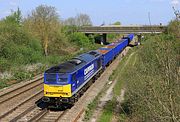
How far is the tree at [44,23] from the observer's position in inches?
2226

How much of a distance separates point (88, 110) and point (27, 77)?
1587 centimetres

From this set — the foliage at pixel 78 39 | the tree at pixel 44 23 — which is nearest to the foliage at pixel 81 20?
the foliage at pixel 78 39

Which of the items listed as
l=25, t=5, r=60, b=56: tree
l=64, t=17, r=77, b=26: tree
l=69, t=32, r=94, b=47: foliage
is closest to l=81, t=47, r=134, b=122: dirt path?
l=25, t=5, r=60, b=56: tree

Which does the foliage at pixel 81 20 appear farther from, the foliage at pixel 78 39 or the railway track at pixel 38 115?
the railway track at pixel 38 115

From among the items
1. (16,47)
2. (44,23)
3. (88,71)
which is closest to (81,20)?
(44,23)

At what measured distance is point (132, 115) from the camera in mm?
17906

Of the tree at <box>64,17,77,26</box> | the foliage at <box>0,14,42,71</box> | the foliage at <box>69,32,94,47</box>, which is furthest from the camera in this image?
the tree at <box>64,17,77,26</box>

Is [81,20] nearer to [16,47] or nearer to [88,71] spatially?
[16,47]

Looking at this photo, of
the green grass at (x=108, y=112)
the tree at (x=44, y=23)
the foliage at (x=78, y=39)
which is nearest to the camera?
the green grass at (x=108, y=112)

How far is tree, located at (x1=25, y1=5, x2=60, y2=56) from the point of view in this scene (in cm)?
5653

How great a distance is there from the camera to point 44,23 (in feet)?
187

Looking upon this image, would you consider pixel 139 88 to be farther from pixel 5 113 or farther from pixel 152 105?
pixel 5 113

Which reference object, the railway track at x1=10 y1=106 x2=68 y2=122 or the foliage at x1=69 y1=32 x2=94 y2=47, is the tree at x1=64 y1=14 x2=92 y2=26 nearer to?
the foliage at x1=69 y1=32 x2=94 y2=47

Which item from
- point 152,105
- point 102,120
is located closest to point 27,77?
point 102,120
